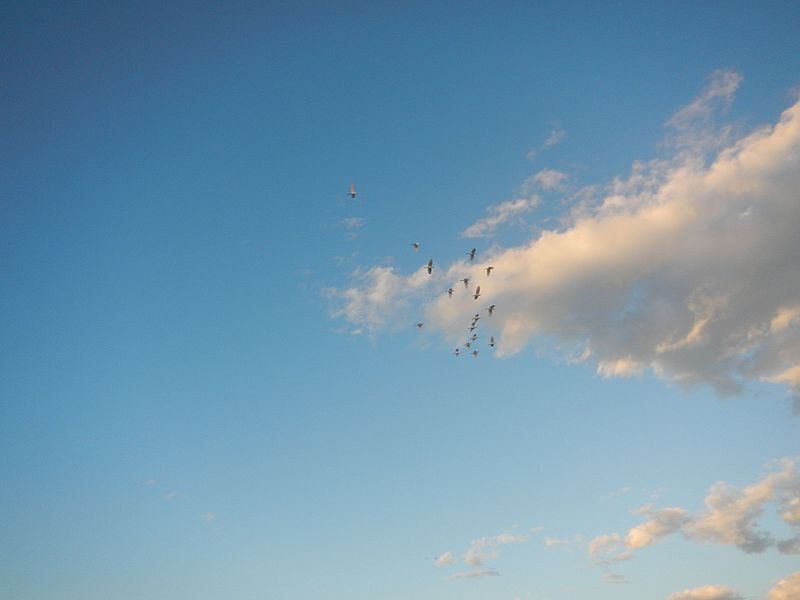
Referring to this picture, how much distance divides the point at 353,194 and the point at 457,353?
38816 millimetres

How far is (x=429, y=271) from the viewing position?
93688mm

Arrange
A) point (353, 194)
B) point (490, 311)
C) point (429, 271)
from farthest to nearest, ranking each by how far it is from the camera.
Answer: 1. point (490, 311)
2. point (429, 271)
3. point (353, 194)

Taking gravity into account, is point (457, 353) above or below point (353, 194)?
below

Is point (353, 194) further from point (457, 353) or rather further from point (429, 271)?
point (457, 353)

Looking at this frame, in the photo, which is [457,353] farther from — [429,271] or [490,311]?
[429,271]

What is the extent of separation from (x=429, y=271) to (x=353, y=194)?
17172 mm

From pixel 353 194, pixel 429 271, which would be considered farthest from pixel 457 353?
pixel 353 194

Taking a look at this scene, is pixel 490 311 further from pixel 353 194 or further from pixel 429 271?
pixel 353 194

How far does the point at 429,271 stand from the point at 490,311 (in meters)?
17.4

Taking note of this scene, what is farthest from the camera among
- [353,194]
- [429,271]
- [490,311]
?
[490,311]

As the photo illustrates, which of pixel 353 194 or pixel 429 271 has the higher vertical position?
pixel 353 194

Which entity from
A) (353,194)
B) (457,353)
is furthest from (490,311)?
(353,194)

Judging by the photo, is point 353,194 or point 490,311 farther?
point 490,311

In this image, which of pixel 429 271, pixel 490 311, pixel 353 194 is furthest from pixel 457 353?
pixel 353 194
